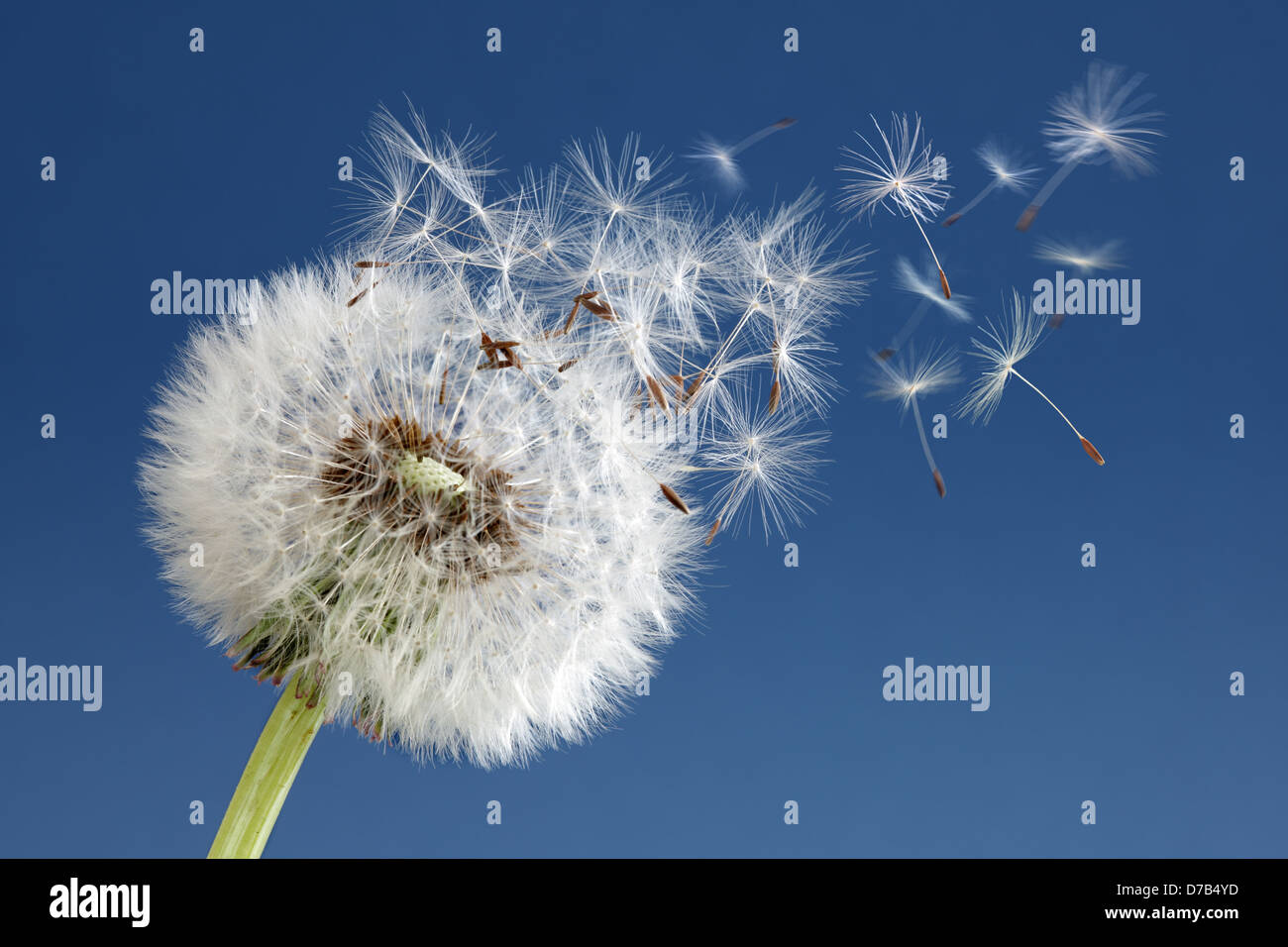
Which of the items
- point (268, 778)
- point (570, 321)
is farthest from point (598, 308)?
point (268, 778)

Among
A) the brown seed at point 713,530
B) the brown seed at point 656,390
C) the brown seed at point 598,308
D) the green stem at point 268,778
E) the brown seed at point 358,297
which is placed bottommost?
the green stem at point 268,778

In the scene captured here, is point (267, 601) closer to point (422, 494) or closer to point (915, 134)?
point (422, 494)

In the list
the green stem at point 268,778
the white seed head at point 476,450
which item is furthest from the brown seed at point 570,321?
the green stem at point 268,778

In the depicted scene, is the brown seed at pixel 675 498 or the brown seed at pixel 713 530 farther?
the brown seed at pixel 713 530

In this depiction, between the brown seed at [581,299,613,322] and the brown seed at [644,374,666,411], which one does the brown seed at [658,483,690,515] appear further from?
the brown seed at [581,299,613,322]

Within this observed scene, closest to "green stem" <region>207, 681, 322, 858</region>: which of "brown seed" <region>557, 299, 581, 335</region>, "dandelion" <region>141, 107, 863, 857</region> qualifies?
"dandelion" <region>141, 107, 863, 857</region>

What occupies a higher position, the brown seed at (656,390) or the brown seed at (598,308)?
the brown seed at (598,308)

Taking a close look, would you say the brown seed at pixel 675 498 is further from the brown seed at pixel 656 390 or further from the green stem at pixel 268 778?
the green stem at pixel 268 778

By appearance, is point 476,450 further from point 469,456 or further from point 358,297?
point 358,297
